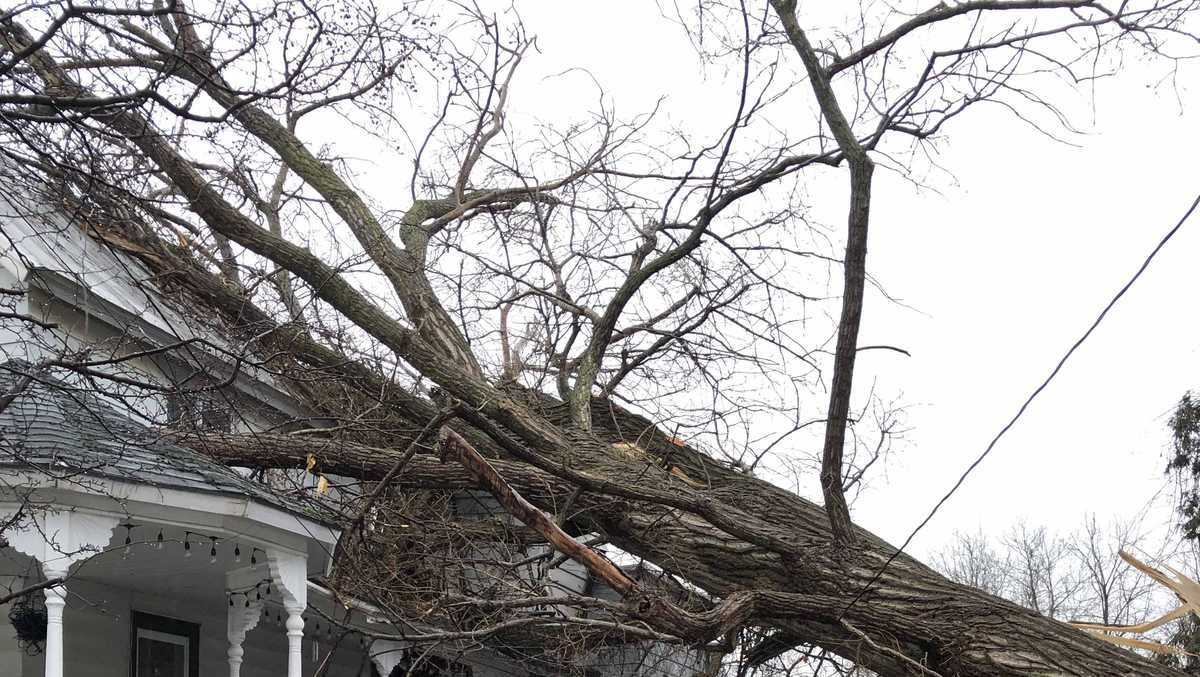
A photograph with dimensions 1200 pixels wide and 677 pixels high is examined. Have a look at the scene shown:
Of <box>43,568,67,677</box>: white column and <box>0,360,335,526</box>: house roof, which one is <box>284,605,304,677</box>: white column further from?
<box>43,568,67,677</box>: white column

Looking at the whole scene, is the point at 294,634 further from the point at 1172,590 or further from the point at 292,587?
the point at 1172,590

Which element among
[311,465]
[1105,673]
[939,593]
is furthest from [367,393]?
[1105,673]

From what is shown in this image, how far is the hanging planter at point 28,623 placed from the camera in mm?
7398

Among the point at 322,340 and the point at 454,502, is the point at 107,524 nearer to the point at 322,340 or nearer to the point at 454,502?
the point at 322,340

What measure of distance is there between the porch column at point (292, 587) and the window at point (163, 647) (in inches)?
44.2

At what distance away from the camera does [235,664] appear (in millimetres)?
8734

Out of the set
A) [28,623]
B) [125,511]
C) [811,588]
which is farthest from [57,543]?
[811,588]

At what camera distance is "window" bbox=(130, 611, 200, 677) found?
857 cm

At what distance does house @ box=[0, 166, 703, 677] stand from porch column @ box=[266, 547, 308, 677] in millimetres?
14

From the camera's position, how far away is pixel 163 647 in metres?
8.91

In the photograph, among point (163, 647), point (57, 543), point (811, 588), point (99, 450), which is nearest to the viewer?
point (811, 588)


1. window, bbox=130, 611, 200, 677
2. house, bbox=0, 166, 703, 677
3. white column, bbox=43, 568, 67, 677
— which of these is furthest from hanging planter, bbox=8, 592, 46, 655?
window, bbox=130, 611, 200, 677

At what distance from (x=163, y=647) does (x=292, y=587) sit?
138cm

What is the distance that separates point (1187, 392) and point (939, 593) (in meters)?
7.99
